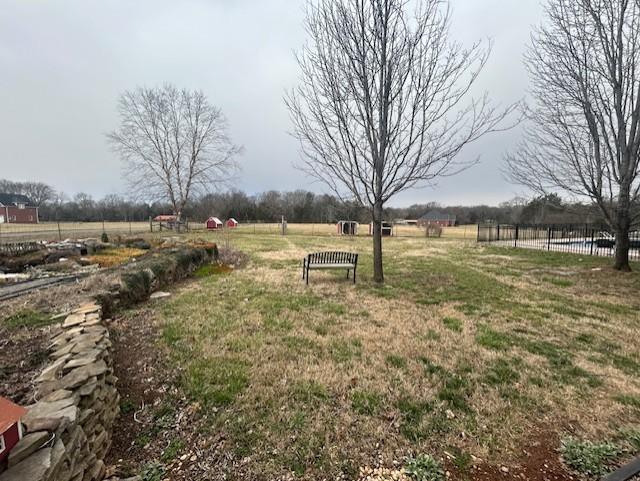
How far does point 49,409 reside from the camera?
81.5 inches

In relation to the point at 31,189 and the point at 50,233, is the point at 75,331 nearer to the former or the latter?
the point at 50,233

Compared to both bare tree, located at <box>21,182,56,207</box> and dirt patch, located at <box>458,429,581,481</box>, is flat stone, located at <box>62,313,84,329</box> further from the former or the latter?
bare tree, located at <box>21,182,56,207</box>

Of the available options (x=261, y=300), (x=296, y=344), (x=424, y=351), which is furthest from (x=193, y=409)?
(x=261, y=300)

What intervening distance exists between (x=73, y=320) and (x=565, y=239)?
2848cm

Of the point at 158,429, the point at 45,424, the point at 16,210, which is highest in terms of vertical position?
the point at 16,210

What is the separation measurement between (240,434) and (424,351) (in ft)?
8.10

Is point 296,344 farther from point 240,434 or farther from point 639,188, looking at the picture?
point 639,188

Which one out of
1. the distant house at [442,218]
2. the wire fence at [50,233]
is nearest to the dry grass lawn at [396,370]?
the wire fence at [50,233]

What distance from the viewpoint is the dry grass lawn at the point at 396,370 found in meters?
2.42

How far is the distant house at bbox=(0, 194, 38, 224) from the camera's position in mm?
47266

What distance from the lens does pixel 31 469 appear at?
1.58 metres

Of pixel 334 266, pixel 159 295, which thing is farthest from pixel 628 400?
pixel 159 295

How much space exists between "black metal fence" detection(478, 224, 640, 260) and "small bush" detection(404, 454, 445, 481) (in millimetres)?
16524

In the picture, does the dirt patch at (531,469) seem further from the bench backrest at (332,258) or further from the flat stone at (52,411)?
the bench backrest at (332,258)
